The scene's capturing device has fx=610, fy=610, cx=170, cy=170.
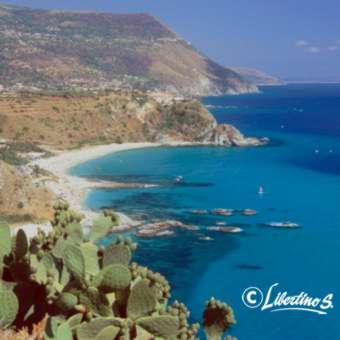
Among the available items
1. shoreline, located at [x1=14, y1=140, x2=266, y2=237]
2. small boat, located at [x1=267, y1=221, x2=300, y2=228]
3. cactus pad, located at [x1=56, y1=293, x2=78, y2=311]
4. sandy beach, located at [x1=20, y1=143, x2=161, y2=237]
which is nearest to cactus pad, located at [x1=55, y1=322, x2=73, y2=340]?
cactus pad, located at [x1=56, y1=293, x2=78, y2=311]

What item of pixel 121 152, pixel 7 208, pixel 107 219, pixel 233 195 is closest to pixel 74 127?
pixel 121 152

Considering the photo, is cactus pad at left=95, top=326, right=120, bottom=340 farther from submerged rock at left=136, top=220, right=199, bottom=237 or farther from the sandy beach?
submerged rock at left=136, top=220, right=199, bottom=237

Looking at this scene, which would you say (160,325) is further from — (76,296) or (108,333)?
(76,296)

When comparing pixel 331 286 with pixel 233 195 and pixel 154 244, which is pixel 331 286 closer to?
pixel 154 244

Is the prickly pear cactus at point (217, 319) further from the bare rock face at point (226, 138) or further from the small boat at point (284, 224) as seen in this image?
the bare rock face at point (226, 138)

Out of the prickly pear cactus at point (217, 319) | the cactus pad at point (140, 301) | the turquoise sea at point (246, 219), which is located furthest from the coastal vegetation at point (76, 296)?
the turquoise sea at point (246, 219)

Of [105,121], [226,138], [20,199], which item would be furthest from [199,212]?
[105,121]
